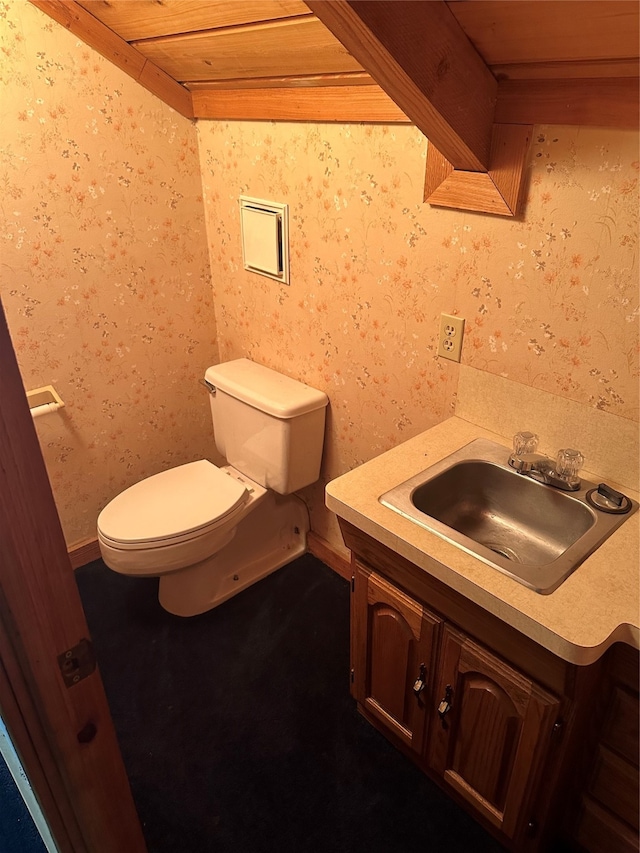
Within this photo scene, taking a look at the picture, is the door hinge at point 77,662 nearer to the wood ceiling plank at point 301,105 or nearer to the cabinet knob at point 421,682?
the cabinet knob at point 421,682

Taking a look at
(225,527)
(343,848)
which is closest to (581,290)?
(225,527)

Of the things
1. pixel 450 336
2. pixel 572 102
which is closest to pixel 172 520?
pixel 450 336

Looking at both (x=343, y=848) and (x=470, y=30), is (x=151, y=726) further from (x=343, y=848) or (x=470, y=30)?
(x=470, y=30)

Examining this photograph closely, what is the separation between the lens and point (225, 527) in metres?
1.89

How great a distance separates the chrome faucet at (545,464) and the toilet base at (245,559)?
983 millimetres

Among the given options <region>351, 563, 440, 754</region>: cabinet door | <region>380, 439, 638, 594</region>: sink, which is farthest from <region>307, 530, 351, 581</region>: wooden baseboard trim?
<region>380, 439, 638, 594</region>: sink

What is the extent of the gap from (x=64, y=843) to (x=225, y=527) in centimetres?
113

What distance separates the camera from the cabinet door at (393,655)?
4.25 ft

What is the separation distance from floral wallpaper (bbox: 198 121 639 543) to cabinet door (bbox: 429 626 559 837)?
0.61m

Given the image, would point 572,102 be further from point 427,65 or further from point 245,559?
point 245,559

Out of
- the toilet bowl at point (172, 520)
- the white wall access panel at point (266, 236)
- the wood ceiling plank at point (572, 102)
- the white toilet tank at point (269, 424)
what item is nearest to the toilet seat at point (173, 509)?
the toilet bowl at point (172, 520)

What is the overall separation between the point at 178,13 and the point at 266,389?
1.06 m

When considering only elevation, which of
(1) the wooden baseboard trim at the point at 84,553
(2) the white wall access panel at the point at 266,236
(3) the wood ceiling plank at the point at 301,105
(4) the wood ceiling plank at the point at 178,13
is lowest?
(1) the wooden baseboard trim at the point at 84,553

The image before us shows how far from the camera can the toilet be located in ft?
5.93
